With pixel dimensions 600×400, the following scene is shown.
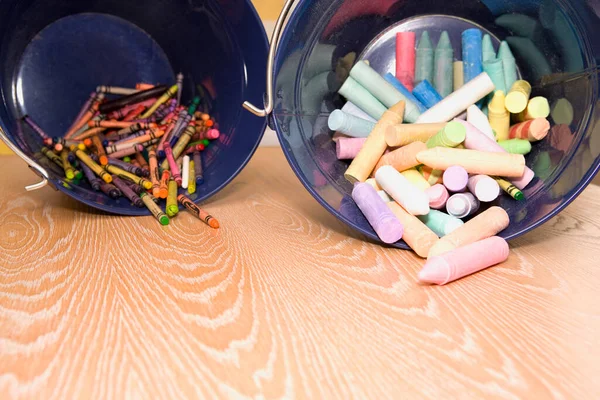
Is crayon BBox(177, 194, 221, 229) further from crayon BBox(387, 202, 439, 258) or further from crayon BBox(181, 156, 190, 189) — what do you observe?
crayon BBox(387, 202, 439, 258)

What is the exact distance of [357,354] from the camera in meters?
0.69

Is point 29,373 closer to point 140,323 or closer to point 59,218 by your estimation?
point 140,323

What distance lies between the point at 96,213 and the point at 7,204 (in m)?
0.30

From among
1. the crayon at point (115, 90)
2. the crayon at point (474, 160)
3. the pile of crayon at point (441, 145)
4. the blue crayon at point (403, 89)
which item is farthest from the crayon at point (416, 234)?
the crayon at point (115, 90)

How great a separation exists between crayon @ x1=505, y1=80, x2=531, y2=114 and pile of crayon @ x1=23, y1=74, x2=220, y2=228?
66cm

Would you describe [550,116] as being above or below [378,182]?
above

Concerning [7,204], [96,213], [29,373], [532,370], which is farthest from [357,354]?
[7,204]

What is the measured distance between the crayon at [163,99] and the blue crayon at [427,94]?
66cm

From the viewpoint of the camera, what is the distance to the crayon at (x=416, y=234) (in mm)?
988

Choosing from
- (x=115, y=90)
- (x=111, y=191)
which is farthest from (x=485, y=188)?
(x=115, y=90)

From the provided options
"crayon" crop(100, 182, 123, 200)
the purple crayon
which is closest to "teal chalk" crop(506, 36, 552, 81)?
the purple crayon

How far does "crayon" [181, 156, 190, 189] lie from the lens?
136 centimetres

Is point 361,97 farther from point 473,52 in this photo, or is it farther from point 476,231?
point 476,231

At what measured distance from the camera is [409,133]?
1087 millimetres
